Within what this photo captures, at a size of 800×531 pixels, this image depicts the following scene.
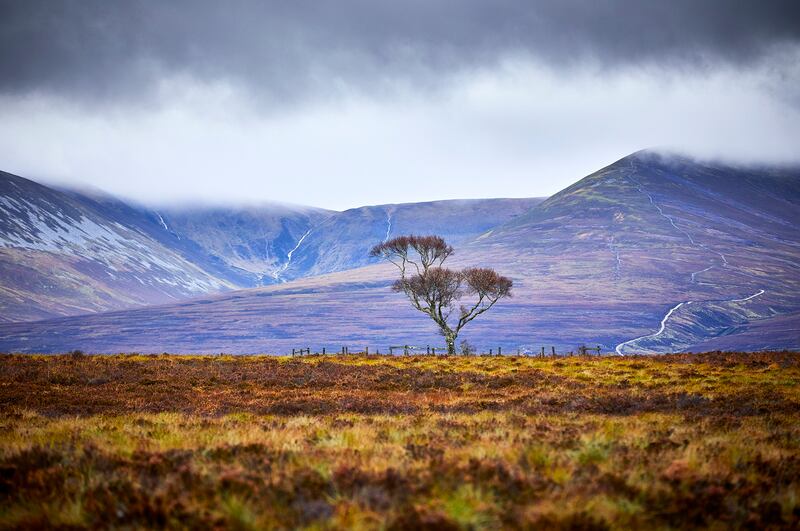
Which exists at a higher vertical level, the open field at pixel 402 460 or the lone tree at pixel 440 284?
the lone tree at pixel 440 284

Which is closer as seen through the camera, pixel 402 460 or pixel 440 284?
pixel 402 460

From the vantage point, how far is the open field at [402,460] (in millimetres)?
6957

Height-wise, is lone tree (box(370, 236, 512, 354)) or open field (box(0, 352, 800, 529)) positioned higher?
lone tree (box(370, 236, 512, 354))

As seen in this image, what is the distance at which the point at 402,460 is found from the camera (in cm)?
941

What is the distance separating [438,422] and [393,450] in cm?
494

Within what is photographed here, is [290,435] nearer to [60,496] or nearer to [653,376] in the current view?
[60,496]

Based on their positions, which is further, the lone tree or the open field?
the lone tree

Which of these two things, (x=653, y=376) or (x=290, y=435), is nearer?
(x=290, y=435)

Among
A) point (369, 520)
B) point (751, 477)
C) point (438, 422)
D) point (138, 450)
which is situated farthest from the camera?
point (438, 422)

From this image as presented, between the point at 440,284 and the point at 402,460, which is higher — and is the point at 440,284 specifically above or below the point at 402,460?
above

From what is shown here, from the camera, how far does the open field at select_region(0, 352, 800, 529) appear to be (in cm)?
696

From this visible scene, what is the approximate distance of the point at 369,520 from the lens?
6.62 metres

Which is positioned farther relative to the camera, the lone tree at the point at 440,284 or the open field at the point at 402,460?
the lone tree at the point at 440,284

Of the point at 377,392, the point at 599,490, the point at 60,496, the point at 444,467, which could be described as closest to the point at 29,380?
the point at 377,392
